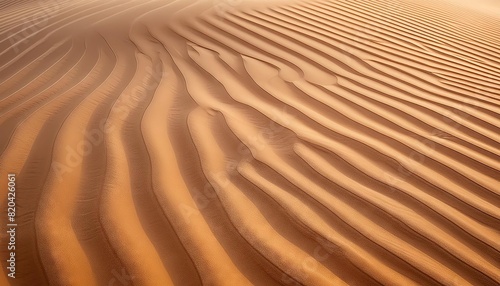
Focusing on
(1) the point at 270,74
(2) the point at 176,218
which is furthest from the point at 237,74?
(2) the point at 176,218

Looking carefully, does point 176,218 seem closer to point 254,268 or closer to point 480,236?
point 254,268

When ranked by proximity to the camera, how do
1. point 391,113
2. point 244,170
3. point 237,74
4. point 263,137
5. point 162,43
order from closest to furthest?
point 244,170 → point 263,137 → point 391,113 → point 237,74 → point 162,43

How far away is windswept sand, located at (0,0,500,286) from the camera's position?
135 centimetres

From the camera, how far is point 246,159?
1850 millimetres

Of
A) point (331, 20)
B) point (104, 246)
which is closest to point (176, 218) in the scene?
point (104, 246)

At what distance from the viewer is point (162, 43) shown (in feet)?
10.6

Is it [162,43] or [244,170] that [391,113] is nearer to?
[244,170]

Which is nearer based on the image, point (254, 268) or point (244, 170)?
point (254, 268)

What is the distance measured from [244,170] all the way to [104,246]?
2.27ft

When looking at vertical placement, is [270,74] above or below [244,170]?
above

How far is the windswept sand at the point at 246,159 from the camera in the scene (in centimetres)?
135

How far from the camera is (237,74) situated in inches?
109

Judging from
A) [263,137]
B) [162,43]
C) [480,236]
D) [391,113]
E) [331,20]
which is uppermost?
[331,20]

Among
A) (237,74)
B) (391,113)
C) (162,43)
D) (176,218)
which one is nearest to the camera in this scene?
(176,218)
